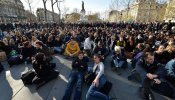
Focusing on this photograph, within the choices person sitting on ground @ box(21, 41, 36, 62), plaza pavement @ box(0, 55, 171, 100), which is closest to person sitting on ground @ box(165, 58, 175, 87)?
plaza pavement @ box(0, 55, 171, 100)

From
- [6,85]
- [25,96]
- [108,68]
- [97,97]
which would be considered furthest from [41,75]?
[108,68]

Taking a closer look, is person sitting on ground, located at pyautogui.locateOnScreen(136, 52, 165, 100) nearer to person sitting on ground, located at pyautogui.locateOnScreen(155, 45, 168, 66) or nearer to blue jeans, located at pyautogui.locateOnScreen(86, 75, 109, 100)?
blue jeans, located at pyautogui.locateOnScreen(86, 75, 109, 100)

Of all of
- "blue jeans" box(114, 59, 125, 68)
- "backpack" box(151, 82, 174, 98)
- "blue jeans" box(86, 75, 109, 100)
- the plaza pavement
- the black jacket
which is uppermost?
the black jacket

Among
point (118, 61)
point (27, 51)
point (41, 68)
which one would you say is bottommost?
point (118, 61)

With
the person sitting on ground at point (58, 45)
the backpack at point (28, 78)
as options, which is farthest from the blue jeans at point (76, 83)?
the person sitting on ground at point (58, 45)

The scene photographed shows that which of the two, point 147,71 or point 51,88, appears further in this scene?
point 51,88

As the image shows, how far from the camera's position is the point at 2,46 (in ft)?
32.0

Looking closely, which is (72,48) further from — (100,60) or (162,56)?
(162,56)

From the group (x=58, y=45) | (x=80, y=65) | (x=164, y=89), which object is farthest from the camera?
(x=58, y=45)

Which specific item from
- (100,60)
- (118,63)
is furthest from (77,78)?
(118,63)

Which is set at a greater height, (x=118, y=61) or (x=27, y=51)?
(x=27, y=51)

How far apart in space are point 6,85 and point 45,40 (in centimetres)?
651

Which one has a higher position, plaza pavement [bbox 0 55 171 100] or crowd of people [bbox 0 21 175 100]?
crowd of people [bbox 0 21 175 100]

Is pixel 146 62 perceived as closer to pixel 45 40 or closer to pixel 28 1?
pixel 45 40
